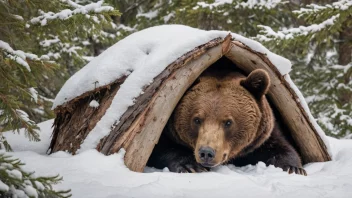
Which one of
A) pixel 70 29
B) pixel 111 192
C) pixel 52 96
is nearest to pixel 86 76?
pixel 70 29

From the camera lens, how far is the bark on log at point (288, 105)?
15.3ft

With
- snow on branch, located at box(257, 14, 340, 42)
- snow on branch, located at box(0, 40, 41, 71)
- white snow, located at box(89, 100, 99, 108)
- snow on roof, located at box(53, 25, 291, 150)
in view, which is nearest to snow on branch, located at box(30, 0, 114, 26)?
snow on roof, located at box(53, 25, 291, 150)

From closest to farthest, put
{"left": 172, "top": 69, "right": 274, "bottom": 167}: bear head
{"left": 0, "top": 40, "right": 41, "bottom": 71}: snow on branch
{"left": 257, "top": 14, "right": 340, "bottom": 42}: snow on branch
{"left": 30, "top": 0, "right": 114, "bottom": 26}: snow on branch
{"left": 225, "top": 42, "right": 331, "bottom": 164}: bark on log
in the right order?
{"left": 0, "top": 40, "right": 41, "bottom": 71}: snow on branch, {"left": 30, "top": 0, "right": 114, "bottom": 26}: snow on branch, {"left": 172, "top": 69, "right": 274, "bottom": 167}: bear head, {"left": 225, "top": 42, "right": 331, "bottom": 164}: bark on log, {"left": 257, "top": 14, "right": 340, "bottom": 42}: snow on branch

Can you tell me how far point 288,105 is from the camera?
15.9ft

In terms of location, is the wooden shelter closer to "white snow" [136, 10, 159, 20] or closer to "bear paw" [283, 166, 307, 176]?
"bear paw" [283, 166, 307, 176]

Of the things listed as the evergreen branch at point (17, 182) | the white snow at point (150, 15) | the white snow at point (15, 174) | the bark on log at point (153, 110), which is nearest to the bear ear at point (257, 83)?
the bark on log at point (153, 110)

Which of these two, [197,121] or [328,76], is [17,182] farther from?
[328,76]

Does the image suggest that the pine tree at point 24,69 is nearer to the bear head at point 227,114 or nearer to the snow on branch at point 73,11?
the snow on branch at point 73,11

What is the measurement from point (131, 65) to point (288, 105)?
5.61 feet

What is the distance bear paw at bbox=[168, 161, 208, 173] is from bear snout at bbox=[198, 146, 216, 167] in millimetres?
296

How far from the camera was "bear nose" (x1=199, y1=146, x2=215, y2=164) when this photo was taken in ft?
13.0

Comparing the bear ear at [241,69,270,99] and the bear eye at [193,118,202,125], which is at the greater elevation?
the bear ear at [241,69,270,99]

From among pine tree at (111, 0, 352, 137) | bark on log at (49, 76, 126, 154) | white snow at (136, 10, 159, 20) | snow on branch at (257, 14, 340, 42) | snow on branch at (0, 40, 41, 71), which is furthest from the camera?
white snow at (136, 10, 159, 20)

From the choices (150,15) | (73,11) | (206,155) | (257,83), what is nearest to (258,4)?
(150,15)
